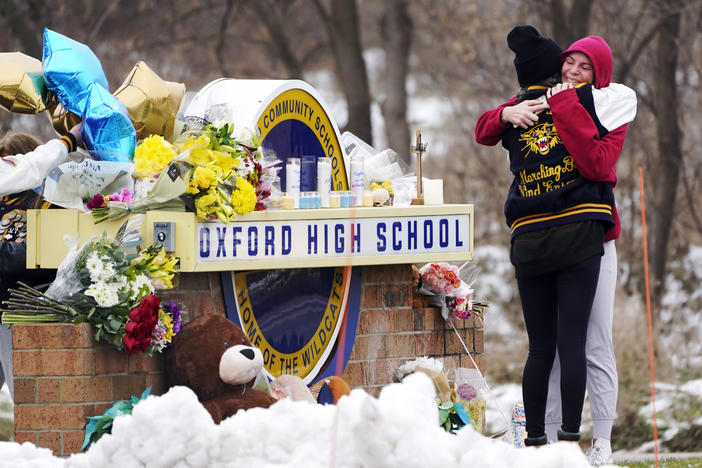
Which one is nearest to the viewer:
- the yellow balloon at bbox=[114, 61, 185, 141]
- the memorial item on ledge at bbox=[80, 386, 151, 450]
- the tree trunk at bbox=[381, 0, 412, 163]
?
the memorial item on ledge at bbox=[80, 386, 151, 450]

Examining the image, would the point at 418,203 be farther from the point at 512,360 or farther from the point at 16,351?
the point at 512,360

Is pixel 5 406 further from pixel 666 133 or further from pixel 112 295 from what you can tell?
pixel 666 133

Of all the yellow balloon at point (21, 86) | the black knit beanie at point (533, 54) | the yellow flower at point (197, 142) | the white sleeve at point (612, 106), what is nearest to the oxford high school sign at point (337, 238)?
the yellow flower at point (197, 142)

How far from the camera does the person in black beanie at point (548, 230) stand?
15.8 ft

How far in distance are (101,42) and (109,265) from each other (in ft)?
37.1

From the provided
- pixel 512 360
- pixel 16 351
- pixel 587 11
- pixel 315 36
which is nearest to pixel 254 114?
pixel 16 351

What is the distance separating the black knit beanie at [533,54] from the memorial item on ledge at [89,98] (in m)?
1.82

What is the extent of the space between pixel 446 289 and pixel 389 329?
366 millimetres

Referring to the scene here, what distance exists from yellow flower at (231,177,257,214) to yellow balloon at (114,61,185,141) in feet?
2.05

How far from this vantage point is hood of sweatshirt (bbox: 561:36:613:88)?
4941 mm

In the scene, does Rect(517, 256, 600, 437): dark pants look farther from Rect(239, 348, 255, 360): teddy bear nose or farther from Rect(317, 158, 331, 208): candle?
Rect(239, 348, 255, 360): teddy bear nose

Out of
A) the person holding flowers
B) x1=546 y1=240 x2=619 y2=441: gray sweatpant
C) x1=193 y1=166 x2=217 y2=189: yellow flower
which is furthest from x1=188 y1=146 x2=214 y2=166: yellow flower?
x1=546 y1=240 x2=619 y2=441: gray sweatpant

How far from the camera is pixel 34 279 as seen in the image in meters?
5.14

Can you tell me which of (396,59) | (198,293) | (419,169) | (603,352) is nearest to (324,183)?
(419,169)
